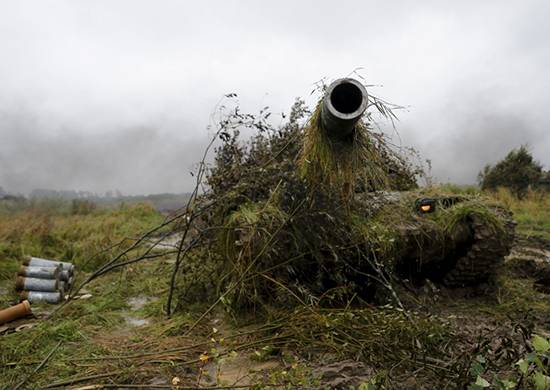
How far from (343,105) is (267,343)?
217cm

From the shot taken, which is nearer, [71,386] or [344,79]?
[71,386]

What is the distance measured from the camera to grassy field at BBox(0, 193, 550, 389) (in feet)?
8.73

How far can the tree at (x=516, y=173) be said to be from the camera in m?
18.5

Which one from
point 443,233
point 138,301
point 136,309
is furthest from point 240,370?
point 138,301

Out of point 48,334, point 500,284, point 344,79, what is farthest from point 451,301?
point 48,334

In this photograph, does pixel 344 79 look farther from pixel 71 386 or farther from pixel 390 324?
pixel 71 386

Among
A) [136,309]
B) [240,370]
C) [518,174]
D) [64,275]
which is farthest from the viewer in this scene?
[518,174]

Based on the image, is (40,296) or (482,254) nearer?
(482,254)

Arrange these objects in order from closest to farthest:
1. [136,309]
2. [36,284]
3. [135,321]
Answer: [135,321] → [136,309] → [36,284]

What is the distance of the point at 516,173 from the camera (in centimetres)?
1872

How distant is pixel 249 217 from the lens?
14.0ft

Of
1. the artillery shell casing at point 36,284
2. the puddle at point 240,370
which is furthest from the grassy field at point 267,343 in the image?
the artillery shell casing at point 36,284

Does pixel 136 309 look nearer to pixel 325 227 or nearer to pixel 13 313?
pixel 13 313

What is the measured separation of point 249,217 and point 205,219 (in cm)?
100
